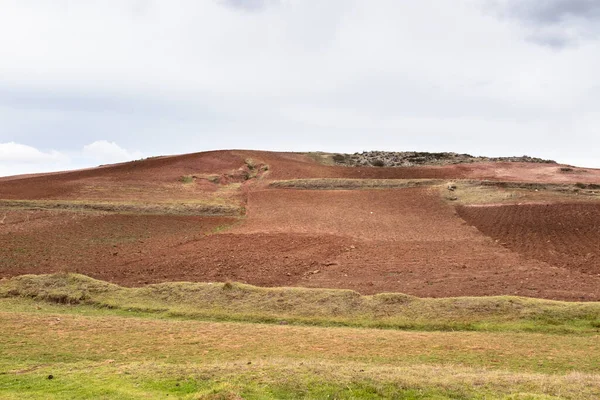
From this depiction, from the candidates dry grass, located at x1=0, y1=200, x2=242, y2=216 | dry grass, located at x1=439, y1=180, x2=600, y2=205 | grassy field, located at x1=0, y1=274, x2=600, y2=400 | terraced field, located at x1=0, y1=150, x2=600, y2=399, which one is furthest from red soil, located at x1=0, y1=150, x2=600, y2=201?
grassy field, located at x1=0, y1=274, x2=600, y2=400

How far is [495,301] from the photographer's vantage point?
16734mm

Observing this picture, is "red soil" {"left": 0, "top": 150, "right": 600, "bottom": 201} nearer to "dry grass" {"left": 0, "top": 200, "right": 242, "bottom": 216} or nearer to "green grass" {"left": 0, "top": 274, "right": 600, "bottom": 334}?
"dry grass" {"left": 0, "top": 200, "right": 242, "bottom": 216}

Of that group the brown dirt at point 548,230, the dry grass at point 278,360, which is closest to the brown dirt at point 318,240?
the brown dirt at point 548,230

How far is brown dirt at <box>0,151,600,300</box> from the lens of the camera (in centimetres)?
2094

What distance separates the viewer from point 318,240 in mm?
27281

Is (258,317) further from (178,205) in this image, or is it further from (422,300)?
(178,205)

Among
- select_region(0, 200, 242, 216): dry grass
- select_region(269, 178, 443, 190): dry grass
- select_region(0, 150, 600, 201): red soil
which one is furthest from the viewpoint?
select_region(269, 178, 443, 190): dry grass

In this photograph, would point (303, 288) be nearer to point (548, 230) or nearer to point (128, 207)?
point (548, 230)

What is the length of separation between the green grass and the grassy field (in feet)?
0.15

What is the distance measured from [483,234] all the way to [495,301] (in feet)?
40.1

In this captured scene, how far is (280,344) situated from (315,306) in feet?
14.7

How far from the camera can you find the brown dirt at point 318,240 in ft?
68.7

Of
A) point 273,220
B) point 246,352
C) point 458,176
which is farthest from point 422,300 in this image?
point 458,176

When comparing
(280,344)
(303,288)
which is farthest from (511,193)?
(280,344)
